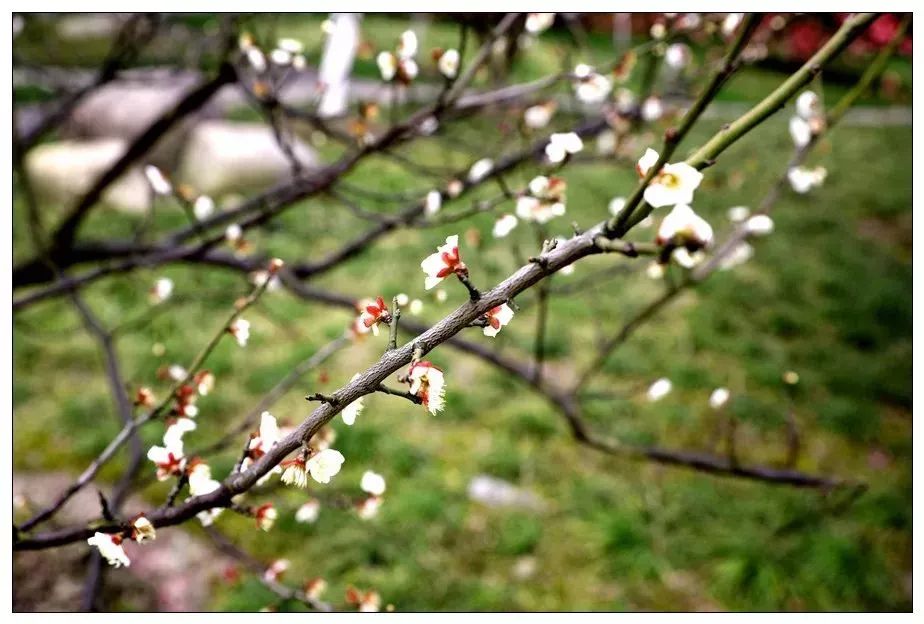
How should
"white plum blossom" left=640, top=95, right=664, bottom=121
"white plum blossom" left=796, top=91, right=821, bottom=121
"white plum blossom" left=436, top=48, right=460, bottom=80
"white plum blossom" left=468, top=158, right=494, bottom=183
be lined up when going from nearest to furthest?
"white plum blossom" left=436, top=48, right=460, bottom=80
"white plum blossom" left=796, top=91, right=821, bottom=121
"white plum blossom" left=468, top=158, right=494, bottom=183
"white plum blossom" left=640, top=95, right=664, bottom=121

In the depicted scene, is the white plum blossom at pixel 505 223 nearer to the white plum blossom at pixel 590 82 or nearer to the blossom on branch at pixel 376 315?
the white plum blossom at pixel 590 82

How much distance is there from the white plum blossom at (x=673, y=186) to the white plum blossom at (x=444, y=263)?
8.1 inches

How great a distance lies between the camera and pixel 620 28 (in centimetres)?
936

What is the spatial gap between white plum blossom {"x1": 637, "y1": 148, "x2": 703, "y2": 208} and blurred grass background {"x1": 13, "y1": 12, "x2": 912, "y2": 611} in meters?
0.95

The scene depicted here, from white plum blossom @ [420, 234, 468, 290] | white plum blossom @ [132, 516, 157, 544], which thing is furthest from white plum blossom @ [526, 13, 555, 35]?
white plum blossom @ [132, 516, 157, 544]

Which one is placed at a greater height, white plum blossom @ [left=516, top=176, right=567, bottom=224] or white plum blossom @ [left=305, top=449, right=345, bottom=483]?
white plum blossom @ [left=516, top=176, right=567, bottom=224]

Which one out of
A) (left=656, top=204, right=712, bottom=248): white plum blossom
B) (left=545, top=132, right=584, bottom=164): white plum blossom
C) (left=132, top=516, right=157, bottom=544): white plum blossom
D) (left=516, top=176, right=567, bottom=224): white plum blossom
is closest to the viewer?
(left=656, top=204, right=712, bottom=248): white plum blossom

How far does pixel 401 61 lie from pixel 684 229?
132cm

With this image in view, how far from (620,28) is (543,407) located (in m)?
7.70

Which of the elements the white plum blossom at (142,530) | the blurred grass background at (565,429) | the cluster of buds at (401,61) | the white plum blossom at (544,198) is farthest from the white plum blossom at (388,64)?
the white plum blossom at (142,530)

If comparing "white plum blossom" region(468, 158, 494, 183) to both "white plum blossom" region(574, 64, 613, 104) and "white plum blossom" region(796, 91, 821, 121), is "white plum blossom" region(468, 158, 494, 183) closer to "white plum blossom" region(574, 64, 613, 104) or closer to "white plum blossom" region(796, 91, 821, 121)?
"white plum blossom" region(574, 64, 613, 104)

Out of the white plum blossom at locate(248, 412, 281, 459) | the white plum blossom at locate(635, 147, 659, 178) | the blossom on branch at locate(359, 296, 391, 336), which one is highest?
the white plum blossom at locate(635, 147, 659, 178)

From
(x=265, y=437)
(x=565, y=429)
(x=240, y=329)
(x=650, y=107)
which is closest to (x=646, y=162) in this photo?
(x=265, y=437)

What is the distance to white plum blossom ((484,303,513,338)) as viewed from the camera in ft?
2.35
